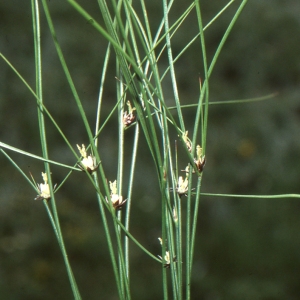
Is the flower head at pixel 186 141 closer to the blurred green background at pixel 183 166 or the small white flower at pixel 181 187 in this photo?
the small white flower at pixel 181 187

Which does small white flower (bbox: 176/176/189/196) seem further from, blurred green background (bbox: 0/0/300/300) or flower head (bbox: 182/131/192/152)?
blurred green background (bbox: 0/0/300/300)

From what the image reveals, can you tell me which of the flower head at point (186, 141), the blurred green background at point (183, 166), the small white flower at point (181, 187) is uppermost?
the flower head at point (186, 141)

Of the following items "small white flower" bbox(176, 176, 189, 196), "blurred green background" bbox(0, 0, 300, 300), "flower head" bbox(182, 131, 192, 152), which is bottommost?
"blurred green background" bbox(0, 0, 300, 300)

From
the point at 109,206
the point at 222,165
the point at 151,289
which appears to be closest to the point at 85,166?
the point at 109,206

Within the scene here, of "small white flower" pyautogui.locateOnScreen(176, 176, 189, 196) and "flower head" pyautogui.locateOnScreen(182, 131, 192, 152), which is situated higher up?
"flower head" pyautogui.locateOnScreen(182, 131, 192, 152)

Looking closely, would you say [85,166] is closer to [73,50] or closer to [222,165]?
[222,165]

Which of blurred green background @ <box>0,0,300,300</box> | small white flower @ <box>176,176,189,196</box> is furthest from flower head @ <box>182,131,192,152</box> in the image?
blurred green background @ <box>0,0,300,300</box>

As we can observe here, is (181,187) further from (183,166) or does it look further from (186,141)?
(183,166)

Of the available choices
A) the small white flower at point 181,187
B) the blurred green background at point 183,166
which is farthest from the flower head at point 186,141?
the blurred green background at point 183,166

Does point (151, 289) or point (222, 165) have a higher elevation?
point (222, 165)
